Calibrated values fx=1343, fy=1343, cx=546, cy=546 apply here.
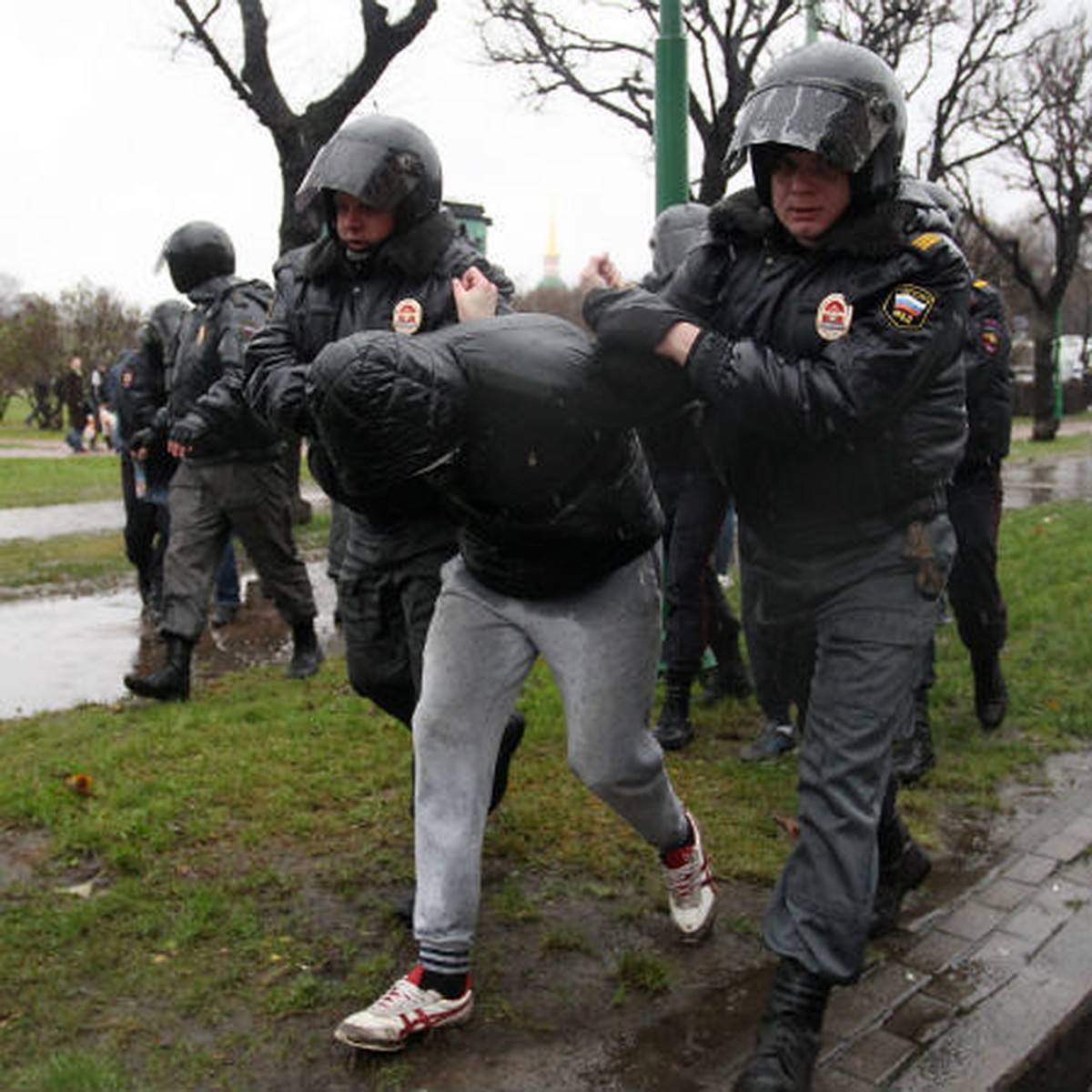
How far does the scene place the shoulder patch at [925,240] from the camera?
2.68 metres

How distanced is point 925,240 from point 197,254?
4219mm

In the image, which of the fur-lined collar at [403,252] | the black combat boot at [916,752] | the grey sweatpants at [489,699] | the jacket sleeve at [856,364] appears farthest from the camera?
the black combat boot at [916,752]

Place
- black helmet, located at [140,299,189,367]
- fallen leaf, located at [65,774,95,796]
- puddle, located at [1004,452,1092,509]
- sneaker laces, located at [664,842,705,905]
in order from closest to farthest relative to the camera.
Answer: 1. sneaker laces, located at [664,842,705,905]
2. fallen leaf, located at [65,774,95,796]
3. black helmet, located at [140,299,189,367]
4. puddle, located at [1004,452,1092,509]

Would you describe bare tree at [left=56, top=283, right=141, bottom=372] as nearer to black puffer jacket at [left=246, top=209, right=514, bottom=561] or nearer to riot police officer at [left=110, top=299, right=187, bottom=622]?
riot police officer at [left=110, top=299, right=187, bottom=622]

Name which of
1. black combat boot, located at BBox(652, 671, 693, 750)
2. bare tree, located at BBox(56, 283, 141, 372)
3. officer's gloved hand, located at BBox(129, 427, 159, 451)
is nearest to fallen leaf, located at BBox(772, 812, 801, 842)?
black combat boot, located at BBox(652, 671, 693, 750)

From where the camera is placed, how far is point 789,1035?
8.87 ft

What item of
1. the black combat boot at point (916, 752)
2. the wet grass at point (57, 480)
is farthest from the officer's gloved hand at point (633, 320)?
the wet grass at point (57, 480)

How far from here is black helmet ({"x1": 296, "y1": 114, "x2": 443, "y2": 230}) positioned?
3482 mm

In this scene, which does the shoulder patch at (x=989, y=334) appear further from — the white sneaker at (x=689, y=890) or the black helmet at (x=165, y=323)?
the black helmet at (x=165, y=323)

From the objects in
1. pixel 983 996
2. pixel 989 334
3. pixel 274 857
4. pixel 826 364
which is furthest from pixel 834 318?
pixel 989 334

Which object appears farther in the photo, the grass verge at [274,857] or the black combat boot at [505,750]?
the black combat boot at [505,750]

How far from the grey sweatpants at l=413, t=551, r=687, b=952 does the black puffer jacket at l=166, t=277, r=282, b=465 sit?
308 centimetres

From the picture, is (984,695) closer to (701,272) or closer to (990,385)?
(990,385)

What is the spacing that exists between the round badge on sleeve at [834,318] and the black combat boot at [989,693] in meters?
3.11
